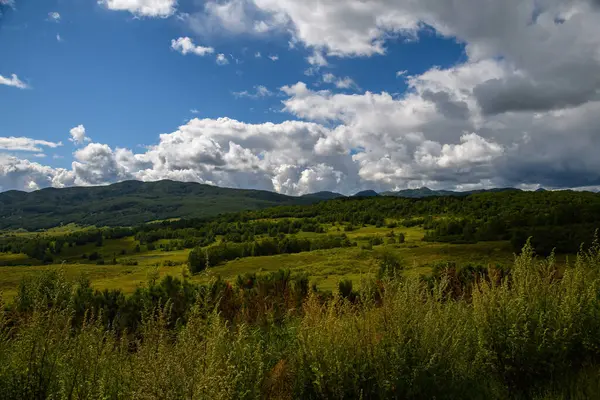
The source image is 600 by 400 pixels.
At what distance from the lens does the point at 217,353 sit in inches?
231

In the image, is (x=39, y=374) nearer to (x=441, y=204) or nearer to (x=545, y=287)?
(x=545, y=287)

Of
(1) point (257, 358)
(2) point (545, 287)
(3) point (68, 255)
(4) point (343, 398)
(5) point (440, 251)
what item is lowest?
(3) point (68, 255)

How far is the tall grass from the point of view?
5273 millimetres

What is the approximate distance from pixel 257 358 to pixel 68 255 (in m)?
156

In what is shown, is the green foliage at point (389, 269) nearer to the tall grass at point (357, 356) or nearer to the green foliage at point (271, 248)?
the tall grass at point (357, 356)

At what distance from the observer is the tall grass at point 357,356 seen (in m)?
5.27

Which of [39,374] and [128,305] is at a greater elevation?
[39,374]

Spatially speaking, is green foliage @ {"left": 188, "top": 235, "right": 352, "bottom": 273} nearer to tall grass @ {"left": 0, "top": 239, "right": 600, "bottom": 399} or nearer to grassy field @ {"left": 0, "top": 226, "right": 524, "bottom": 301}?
grassy field @ {"left": 0, "top": 226, "right": 524, "bottom": 301}

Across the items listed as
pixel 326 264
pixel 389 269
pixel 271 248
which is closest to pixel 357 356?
pixel 389 269

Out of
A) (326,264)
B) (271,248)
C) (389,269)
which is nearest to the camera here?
(389,269)

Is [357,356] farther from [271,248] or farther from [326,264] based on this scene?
[271,248]

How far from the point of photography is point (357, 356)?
242 inches

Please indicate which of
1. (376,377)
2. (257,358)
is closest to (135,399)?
(257,358)

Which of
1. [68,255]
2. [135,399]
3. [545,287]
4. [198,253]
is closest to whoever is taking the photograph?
[135,399]
